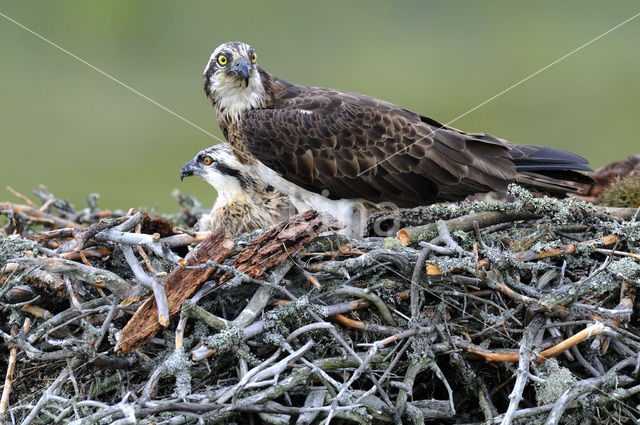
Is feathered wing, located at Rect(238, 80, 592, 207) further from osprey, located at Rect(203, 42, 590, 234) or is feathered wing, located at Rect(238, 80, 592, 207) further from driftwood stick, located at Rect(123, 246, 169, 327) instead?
driftwood stick, located at Rect(123, 246, 169, 327)

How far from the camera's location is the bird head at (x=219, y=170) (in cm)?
613

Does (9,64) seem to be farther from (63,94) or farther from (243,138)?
(243,138)

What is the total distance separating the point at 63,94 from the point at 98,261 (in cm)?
1479

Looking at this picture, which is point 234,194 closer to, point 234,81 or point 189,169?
point 189,169

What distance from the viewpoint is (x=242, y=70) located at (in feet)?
19.9

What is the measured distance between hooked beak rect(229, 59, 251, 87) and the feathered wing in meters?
0.28

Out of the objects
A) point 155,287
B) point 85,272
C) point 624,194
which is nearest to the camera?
point 155,287

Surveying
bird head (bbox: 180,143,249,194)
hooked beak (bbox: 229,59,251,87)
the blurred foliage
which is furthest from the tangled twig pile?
hooked beak (bbox: 229,59,251,87)

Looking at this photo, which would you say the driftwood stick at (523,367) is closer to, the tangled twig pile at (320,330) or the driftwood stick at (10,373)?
the tangled twig pile at (320,330)

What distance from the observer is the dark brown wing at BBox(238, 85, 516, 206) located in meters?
5.88

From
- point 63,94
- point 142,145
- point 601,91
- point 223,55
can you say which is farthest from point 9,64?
point 223,55

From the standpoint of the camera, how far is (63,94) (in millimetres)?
18766

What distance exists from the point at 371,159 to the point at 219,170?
1.07 m

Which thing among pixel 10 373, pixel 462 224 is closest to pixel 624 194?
pixel 462 224
